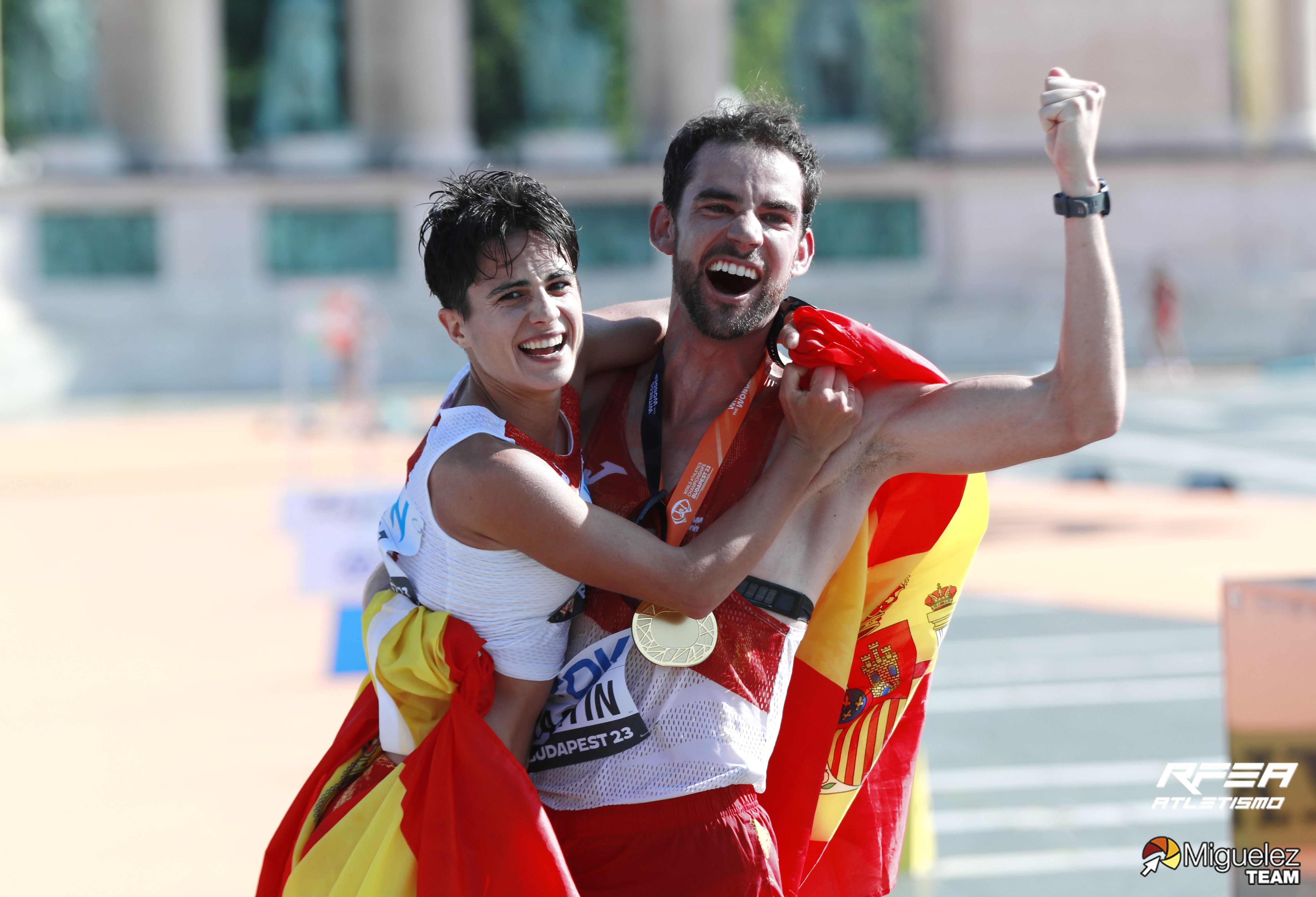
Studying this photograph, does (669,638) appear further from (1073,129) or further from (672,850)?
(1073,129)

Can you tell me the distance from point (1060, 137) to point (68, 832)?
192 inches

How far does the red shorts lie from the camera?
2.67m

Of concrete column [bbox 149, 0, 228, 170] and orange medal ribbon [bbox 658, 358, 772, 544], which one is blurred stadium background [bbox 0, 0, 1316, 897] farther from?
orange medal ribbon [bbox 658, 358, 772, 544]

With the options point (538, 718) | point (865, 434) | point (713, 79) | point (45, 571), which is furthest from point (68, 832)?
point (713, 79)

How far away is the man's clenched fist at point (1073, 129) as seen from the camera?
2.64 metres

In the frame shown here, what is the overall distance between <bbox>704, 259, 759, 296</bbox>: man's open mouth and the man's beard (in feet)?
0.06

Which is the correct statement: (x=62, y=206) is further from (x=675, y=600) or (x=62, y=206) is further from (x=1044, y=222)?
(x=675, y=600)

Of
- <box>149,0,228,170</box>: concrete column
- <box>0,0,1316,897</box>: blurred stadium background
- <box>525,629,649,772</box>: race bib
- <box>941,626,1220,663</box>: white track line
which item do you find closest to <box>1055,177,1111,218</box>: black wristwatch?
<box>525,629,649,772</box>: race bib

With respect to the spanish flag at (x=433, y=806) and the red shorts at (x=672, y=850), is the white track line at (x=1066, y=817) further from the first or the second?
the spanish flag at (x=433, y=806)

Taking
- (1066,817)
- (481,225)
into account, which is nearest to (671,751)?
(481,225)

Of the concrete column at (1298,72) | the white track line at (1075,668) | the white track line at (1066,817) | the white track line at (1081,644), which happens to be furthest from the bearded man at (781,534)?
the concrete column at (1298,72)

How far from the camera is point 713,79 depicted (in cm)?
2708

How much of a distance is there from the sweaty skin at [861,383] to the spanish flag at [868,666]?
0.08 m

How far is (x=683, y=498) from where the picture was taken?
9.15ft
